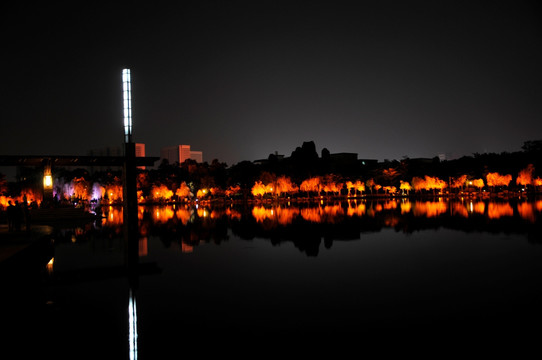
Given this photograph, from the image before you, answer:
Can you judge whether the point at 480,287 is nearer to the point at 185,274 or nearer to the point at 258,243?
the point at 185,274

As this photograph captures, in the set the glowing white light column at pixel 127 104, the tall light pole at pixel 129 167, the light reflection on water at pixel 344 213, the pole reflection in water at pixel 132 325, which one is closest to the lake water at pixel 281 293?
the pole reflection in water at pixel 132 325

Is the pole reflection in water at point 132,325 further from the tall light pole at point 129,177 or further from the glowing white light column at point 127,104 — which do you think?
the glowing white light column at point 127,104

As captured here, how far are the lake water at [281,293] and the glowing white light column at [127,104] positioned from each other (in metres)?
4.05

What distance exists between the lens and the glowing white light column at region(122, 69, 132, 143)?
15.3 metres

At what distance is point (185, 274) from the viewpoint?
9859 millimetres

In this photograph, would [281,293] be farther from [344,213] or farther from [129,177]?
[344,213]

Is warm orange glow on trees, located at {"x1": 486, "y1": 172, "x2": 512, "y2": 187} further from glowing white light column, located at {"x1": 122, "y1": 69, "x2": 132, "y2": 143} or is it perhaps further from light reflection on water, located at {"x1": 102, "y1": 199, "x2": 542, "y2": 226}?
glowing white light column, located at {"x1": 122, "y1": 69, "x2": 132, "y2": 143}

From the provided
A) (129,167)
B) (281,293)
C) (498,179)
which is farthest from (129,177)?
(498,179)

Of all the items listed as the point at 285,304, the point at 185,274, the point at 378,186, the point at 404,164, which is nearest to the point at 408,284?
the point at 285,304

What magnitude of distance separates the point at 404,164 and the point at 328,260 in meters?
66.4

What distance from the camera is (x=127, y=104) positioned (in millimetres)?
15602

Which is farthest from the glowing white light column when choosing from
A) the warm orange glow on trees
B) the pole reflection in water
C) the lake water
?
the warm orange glow on trees

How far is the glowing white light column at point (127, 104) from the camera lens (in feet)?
50.3

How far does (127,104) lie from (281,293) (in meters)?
10.7
